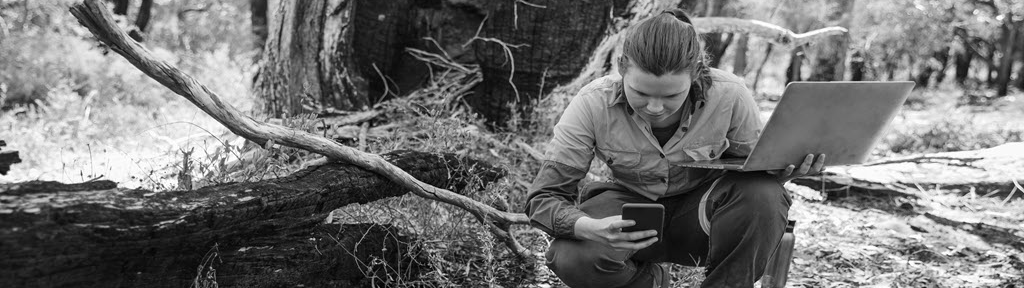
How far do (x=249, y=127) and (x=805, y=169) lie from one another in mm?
1765

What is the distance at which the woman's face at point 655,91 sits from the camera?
284 cm

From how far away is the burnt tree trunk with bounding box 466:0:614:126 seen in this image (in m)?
5.41

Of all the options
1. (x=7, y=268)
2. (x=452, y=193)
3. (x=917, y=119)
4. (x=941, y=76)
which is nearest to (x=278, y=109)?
(x=452, y=193)

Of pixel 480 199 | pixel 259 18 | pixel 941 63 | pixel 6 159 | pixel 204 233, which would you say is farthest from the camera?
pixel 941 63

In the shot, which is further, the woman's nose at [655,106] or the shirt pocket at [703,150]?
the shirt pocket at [703,150]

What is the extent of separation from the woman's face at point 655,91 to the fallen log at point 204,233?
987mm

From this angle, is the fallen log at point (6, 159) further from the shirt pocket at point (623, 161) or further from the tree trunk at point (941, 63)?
the tree trunk at point (941, 63)

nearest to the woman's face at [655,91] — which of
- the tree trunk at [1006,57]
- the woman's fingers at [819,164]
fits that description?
the woman's fingers at [819,164]

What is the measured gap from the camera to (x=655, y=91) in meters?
2.87

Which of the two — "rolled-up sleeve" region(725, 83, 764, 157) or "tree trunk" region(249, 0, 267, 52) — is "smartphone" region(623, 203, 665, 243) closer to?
"rolled-up sleeve" region(725, 83, 764, 157)

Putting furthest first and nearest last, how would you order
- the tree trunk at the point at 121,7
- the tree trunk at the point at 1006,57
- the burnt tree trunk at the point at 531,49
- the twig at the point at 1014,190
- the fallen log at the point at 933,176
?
the tree trunk at the point at 1006,57 → the tree trunk at the point at 121,7 → the fallen log at the point at 933,176 → the twig at the point at 1014,190 → the burnt tree trunk at the point at 531,49

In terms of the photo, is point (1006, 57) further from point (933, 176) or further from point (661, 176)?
point (661, 176)

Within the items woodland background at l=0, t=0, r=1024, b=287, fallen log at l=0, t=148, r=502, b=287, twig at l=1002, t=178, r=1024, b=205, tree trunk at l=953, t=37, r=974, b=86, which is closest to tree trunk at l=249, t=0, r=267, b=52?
woodland background at l=0, t=0, r=1024, b=287

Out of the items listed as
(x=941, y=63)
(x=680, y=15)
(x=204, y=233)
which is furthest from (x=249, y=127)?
(x=941, y=63)
